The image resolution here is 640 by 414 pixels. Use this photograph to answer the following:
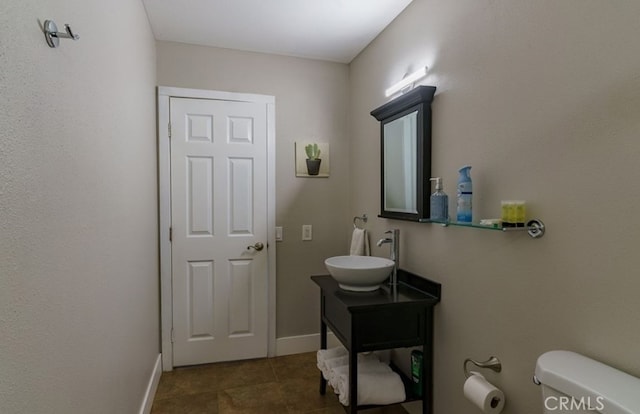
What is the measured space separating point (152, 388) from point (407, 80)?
245 cm

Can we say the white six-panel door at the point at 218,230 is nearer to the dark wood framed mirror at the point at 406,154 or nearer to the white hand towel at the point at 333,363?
the white hand towel at the point at 333,363

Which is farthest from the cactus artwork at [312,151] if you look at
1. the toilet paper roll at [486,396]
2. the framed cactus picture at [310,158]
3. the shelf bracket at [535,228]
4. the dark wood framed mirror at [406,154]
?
the toilet paper roll at [486,396]

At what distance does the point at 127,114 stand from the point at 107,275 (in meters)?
0.82

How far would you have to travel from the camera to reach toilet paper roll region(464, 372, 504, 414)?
1.37m

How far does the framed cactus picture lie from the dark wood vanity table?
122 cm

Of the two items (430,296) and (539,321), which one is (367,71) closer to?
(430,296)

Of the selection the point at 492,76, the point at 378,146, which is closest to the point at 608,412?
the point at 492,76

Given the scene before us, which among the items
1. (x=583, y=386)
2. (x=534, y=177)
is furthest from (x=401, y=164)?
(x=583, y=386)

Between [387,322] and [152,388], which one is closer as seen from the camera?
[387,322]

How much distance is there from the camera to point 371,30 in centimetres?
244

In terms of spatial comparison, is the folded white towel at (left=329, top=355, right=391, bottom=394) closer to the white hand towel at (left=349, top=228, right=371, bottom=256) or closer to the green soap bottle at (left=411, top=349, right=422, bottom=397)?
the green soap bottle at (left=411, top=349, right=422, bottom=397)

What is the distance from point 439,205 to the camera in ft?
5.60

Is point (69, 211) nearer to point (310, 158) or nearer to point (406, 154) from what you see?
point (406, 154)

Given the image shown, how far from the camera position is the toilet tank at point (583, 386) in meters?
0.87
